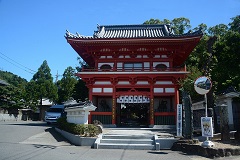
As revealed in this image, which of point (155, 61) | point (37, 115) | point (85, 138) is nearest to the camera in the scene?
point (85, 138)

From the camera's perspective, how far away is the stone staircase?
39.5 ft

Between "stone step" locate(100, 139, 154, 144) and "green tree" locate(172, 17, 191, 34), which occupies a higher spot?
"green tree" locate(172, 17, 191, 34)

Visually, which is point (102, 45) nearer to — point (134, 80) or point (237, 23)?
point (134, 80)

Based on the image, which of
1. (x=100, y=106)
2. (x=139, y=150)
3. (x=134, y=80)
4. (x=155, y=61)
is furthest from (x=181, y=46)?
(x=139, y=150)

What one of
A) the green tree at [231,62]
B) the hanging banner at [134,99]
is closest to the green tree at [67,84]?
the hanging banner at [134,99]

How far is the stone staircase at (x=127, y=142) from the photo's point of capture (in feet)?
39.5

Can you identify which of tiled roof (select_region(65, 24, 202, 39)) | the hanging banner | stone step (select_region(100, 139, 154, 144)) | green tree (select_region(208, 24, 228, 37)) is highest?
green tree (select_region(208, 24, 228, 37))

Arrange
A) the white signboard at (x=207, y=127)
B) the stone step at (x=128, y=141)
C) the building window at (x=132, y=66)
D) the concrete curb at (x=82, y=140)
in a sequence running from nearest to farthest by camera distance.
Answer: the white signboard at (x=207, y=127)
the concrete curb at (x=82, y=140)
the stone step at (x=128, y=141)
the building window at (x=132, y=66)

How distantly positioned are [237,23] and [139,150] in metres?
33.9

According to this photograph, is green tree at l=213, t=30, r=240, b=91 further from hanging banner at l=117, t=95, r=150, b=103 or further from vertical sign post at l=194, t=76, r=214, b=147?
vertical sign post at l=194, t=76, r=214, b=147

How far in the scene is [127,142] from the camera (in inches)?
508

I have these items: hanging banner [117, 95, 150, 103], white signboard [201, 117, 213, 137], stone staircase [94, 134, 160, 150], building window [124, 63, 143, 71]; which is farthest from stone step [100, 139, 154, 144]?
building window [124, 63, 143, 71]

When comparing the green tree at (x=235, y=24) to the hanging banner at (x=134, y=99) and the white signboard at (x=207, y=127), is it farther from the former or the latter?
the white signboard at (x=207, y=127)

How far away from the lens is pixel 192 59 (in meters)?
31.6
